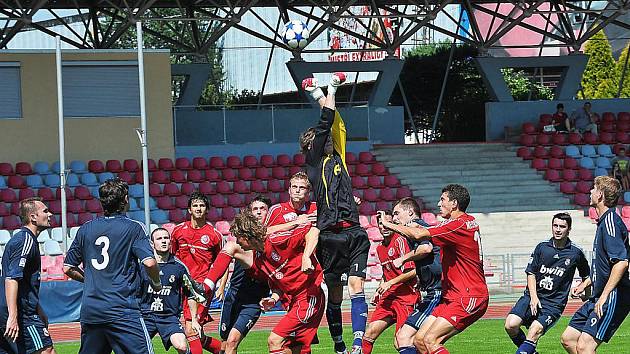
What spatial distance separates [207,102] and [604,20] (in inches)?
947

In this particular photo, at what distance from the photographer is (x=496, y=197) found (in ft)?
94.1

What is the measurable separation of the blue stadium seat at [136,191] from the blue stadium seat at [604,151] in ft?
41.2

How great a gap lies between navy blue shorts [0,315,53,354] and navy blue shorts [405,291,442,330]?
11.5ft

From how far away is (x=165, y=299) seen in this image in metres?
11.3

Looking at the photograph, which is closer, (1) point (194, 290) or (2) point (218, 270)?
(1) point (194, 290)

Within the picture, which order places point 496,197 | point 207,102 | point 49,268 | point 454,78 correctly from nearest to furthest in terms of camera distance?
point 49,268 → point 496,197 → point 454,78 → point 207,102

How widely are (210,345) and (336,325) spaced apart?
1.53m

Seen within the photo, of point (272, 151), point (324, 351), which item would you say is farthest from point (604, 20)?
point (324, 351)

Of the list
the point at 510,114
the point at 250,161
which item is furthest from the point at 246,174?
the point at 510,114

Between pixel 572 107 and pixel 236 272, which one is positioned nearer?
pixel 236 272

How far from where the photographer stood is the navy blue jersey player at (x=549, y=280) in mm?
11750

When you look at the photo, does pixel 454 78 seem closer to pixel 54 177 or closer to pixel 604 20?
pixel 604 20

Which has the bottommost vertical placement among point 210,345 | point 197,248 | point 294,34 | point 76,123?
point 210,345

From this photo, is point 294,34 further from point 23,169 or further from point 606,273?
point 23,169
